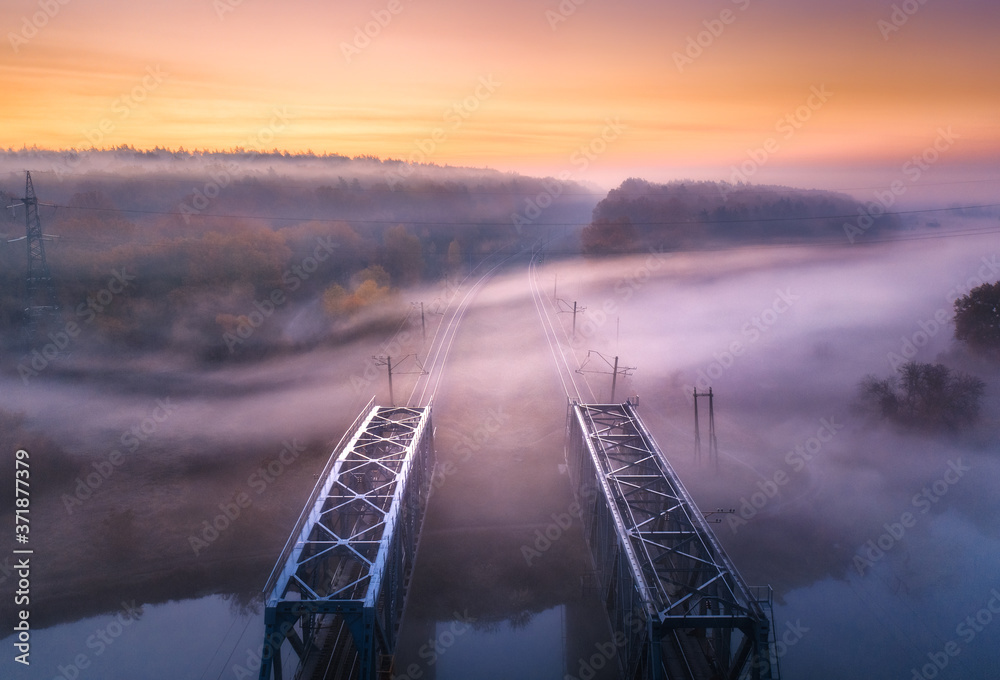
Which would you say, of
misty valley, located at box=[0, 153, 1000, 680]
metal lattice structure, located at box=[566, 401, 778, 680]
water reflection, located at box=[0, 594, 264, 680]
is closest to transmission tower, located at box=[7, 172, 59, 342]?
misty valley, located at box=[0, 153, 1000, 680]

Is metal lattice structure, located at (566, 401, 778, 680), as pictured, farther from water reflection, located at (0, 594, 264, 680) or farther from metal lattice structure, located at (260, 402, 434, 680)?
water reflection, located at (0, 594, 264, 680)

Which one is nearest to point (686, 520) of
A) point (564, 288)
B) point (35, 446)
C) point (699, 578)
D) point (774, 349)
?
point (699, 578)

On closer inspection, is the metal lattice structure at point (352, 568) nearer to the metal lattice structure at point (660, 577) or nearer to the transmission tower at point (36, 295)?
the metal lattice structure at point (660, 577)

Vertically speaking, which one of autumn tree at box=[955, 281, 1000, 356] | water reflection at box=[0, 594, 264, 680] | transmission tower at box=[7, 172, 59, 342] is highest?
transmission tower at box=[7, 172, 59, 342]

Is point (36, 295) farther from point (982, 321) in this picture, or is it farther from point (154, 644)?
point (982, 321)

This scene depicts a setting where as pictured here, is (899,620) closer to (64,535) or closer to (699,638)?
(699,638)

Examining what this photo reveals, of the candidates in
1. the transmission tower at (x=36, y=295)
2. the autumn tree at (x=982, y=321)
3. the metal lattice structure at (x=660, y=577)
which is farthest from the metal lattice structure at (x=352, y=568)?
the autumn tree at (x=982, y=321)

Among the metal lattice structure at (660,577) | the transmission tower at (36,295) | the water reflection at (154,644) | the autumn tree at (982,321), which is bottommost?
the water reflection at (154,644)
